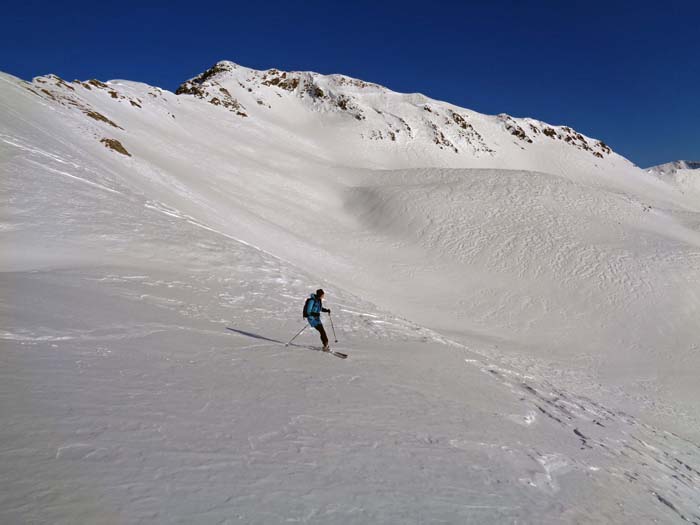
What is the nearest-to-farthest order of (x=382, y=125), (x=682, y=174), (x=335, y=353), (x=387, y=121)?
(x=335, y=353) → (x=382, y=125) → (x=387, y=121) → (x=682, y=174)

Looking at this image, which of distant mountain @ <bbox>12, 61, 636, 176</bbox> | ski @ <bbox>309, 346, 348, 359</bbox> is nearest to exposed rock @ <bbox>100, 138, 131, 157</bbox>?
ski @ <bbox>309, 346, 348, 359</bbox>

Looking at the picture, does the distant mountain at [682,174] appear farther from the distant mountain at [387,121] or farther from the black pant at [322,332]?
the black pant at [322,332]

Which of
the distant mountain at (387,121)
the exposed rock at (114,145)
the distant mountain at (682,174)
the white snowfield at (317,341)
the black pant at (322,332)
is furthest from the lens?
the distant mountain at (682,174)

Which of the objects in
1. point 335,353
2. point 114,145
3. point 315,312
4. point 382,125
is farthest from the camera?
point 382,125

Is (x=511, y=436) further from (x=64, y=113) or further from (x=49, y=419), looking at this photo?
(x=64, y=113)

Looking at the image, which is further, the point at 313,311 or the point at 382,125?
the point at 382,125

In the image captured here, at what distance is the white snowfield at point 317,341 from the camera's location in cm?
494

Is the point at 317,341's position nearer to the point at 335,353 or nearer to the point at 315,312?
the point at 335,353

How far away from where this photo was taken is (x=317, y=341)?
1182cm

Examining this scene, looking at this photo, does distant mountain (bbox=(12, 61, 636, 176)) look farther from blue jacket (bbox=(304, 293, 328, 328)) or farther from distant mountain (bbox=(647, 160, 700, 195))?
blue jacket (bbox=(304, 293, 328, 328))

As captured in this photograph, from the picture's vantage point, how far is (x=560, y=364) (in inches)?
713

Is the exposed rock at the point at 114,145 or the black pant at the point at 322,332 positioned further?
the exposed rock at the point at 114,145

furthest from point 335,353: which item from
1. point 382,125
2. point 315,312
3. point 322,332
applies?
point 382,125

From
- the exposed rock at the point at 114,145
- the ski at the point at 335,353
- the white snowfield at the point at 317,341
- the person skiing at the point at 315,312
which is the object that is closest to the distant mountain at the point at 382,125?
the exposed rock at the point at 114,145
